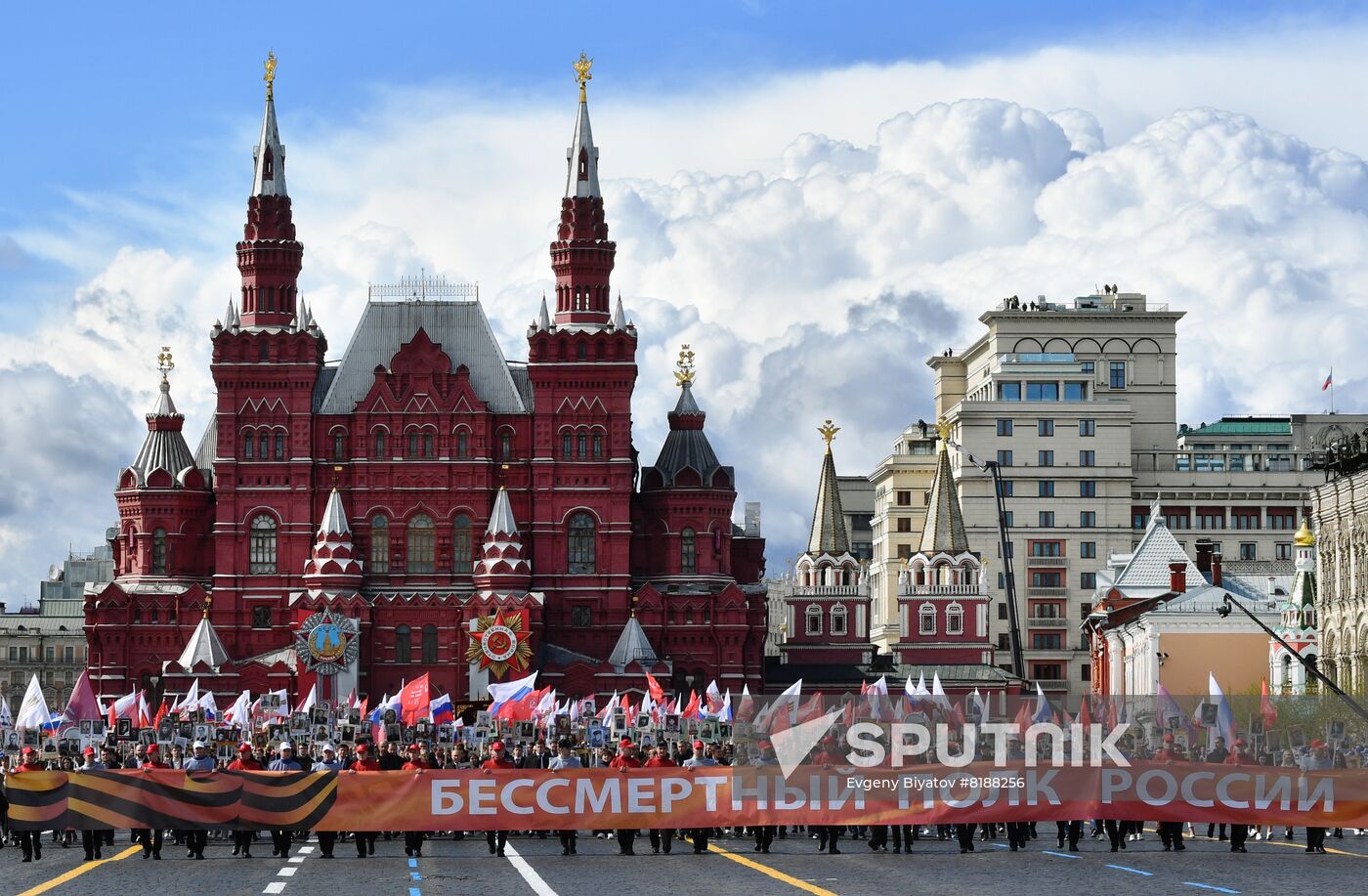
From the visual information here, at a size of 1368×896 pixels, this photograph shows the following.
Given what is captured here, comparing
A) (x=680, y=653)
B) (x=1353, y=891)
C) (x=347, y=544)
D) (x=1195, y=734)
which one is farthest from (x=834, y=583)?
(x=1353, y=891)

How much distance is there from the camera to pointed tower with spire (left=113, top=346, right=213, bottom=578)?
4808 inches

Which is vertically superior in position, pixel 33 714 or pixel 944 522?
pixel 944 522

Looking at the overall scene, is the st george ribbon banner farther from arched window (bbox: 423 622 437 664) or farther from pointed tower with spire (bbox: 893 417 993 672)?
pointed tower with spire (bbox: 893 417 993 672)

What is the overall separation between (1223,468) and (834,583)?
3813 centimetres

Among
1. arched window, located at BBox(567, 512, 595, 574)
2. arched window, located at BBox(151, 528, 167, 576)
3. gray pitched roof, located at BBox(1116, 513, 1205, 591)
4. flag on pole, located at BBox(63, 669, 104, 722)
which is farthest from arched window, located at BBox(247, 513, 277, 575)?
gray pitched roof, located at BBox(1116, 513, 1205, 591)

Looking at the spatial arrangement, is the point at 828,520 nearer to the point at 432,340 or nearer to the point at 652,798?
the point at 432,340

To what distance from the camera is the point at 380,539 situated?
120 m

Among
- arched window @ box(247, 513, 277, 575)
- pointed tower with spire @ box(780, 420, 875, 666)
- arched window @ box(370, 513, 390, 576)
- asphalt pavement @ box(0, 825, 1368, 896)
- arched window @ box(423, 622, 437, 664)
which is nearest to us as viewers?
asphalt pavement @ box(0, 825, 1368, 896)

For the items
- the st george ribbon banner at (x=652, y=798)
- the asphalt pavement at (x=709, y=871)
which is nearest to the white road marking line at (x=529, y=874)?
the asphalt pavement at (x=709, y=871)

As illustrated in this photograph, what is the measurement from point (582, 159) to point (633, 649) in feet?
79.0

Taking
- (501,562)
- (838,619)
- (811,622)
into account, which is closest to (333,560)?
(501,562)

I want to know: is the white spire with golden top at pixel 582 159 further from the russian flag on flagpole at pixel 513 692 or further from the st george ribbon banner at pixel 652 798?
the st george ribbon banner at pixel 652 798

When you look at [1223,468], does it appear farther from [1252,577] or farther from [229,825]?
[229,825]

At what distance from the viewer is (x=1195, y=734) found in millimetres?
49406
